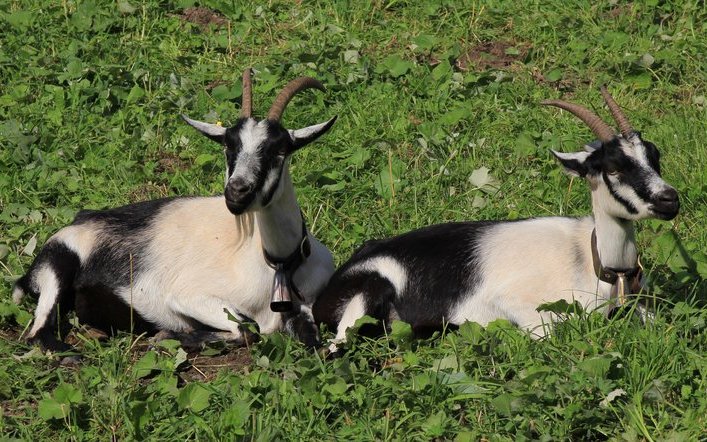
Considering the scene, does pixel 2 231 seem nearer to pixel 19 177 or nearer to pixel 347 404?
pixel 19 177

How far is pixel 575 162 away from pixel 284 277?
153cm

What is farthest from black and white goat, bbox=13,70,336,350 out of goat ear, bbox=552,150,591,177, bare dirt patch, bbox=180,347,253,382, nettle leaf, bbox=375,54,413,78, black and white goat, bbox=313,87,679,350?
nettle leaf, bbox=375,54,413,78

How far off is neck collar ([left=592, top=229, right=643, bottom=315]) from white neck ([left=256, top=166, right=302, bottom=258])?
57.4 inches

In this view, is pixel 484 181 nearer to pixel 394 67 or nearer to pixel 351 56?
pixel 394 67

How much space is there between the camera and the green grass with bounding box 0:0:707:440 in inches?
188

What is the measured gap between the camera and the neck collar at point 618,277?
5547mm

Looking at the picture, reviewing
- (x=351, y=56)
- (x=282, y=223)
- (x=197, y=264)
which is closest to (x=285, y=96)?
(x=282, y=223)

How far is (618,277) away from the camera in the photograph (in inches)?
219

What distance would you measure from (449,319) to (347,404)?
43.2 inches

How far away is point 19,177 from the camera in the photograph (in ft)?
24.3

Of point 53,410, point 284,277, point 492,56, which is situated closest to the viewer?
point 53,410

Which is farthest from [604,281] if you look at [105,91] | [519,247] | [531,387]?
Result: [105,91]

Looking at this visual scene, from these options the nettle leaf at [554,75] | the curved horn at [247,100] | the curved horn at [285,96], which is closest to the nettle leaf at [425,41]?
the nettle leaf at [554,75]

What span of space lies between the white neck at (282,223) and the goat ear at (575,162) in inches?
50.9
